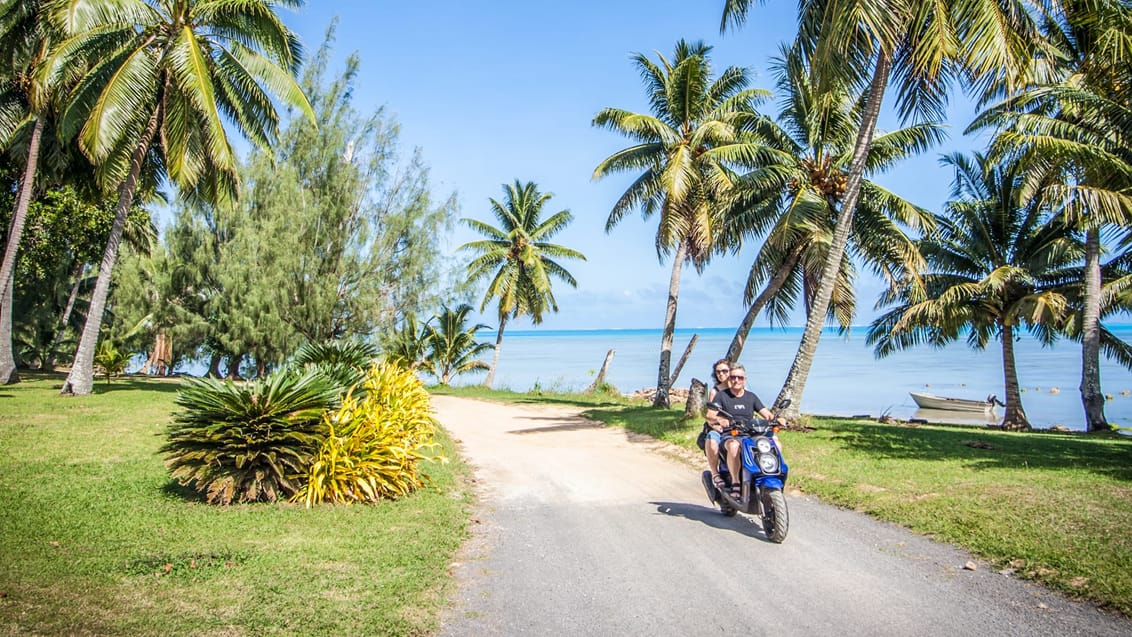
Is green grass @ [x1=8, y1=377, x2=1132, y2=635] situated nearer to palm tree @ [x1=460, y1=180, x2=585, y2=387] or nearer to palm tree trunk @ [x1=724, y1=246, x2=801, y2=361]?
palm tree trunk @ [x1=724, y1=246, x2=801, y2=361]

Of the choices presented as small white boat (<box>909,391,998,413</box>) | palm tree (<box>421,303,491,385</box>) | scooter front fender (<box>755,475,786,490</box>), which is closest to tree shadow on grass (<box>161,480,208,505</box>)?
scooter front fender (<box>755,475,786,490</box>)

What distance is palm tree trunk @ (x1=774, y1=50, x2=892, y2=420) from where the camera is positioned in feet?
42.0

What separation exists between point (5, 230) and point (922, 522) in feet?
90.8

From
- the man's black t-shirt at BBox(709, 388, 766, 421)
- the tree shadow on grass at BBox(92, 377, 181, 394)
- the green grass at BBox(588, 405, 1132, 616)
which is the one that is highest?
the man's black t-shirt at BBox(709, 388, 766, 421)

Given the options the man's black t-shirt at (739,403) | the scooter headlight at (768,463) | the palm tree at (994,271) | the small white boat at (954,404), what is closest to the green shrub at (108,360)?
the man's black t-shirt at (739,403)

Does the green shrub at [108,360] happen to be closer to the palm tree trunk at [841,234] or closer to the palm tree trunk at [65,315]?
the palm tree trunk at [65,315]

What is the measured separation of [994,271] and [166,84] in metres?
23.9

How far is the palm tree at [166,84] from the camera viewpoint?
14.8 metres

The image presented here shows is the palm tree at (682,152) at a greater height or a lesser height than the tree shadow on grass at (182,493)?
greater

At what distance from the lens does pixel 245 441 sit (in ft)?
23.7

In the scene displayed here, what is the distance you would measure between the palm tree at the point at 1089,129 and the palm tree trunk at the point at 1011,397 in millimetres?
2069

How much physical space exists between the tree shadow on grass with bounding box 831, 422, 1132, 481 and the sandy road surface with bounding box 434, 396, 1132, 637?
375cm

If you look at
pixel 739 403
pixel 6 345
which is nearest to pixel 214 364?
pixel 6 345

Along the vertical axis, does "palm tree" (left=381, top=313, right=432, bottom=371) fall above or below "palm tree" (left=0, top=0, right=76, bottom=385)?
below
